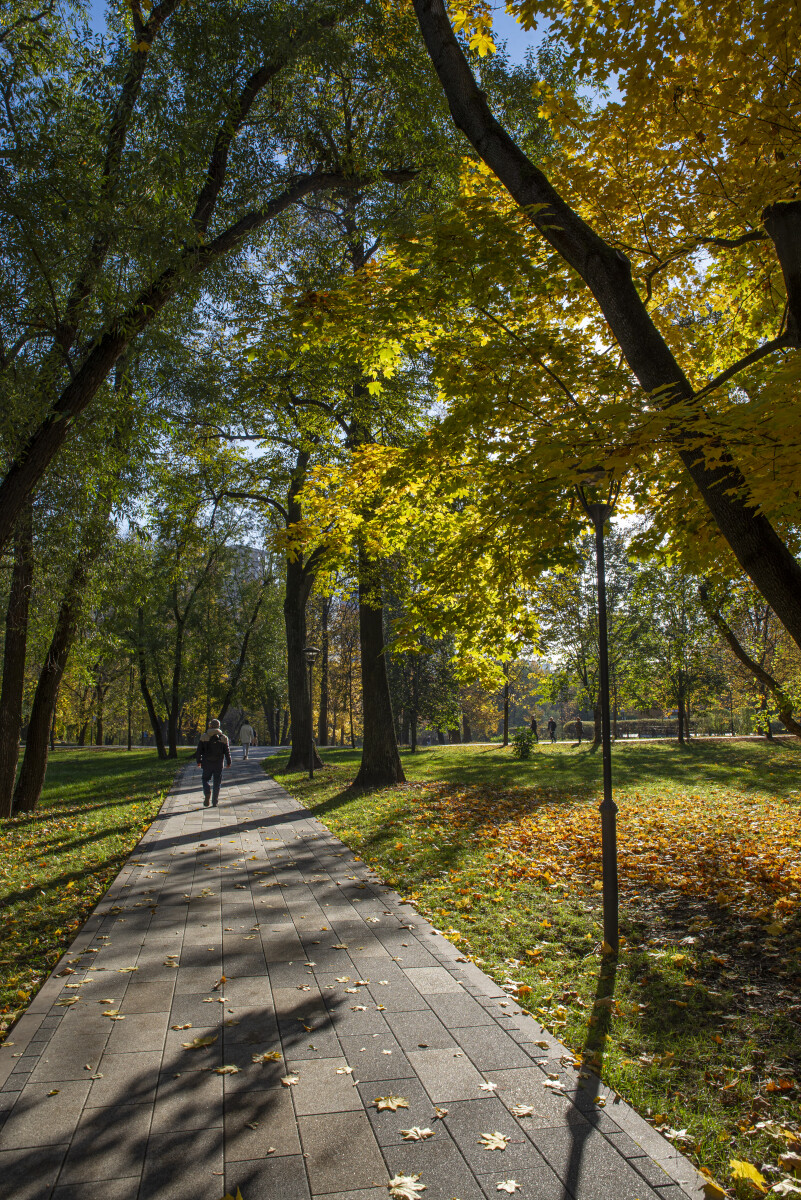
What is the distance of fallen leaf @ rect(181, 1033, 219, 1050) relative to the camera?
381 cm

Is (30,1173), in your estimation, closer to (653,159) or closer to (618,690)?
(653,159)

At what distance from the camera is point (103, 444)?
8.27 m

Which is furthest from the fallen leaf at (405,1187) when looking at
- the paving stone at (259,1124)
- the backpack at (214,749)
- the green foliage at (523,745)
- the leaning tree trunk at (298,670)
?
the green foliage at (523,745)

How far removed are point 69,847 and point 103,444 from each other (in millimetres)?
5563

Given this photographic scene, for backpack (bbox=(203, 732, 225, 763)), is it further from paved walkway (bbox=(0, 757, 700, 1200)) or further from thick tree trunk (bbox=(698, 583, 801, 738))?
thick tree trunk (bbox=(698, 583, 801, 738))

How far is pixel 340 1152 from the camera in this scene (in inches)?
115

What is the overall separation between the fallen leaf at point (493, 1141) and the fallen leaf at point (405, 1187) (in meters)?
0.36

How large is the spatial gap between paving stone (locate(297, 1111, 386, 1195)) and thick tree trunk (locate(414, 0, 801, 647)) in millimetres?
3711

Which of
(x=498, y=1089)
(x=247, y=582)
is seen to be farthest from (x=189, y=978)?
(x=247, y=582)

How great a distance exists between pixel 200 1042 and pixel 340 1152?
50.5 inches

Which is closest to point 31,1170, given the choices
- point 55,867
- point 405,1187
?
point 405,1187

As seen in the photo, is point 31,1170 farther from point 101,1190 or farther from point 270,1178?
point 270,1178

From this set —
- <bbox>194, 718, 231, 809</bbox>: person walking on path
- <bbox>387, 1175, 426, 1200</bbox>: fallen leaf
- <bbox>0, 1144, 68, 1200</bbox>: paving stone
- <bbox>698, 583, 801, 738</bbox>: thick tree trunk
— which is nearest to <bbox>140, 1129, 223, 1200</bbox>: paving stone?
<bbox>0, 1144, 68, 1200</bbox>: paving stone

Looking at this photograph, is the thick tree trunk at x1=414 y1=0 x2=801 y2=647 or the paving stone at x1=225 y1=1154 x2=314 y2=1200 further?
the thick tree trunk at x1=414 y1=0 x2=801 y2=647
